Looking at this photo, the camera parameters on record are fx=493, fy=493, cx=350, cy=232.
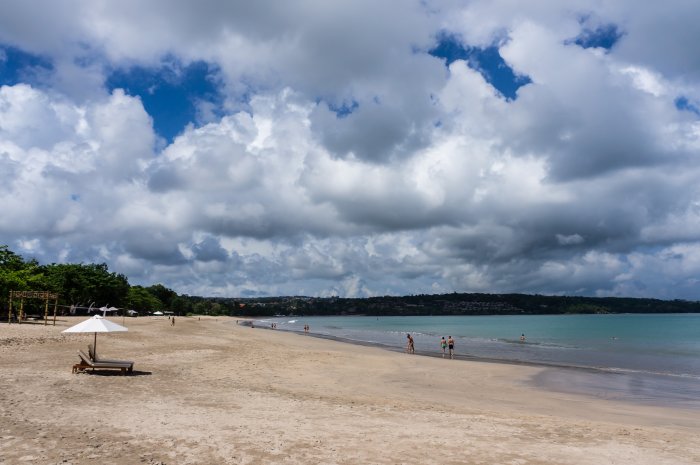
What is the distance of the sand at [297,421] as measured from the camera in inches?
372

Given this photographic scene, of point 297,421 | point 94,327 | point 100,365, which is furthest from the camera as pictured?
point 94,327

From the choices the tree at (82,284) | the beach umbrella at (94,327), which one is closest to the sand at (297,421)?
the beach umbrella at (94,327)

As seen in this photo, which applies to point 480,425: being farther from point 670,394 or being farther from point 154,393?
point 670,394

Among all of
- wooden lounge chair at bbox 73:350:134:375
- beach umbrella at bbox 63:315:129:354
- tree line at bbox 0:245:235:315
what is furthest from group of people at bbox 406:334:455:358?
tree line at bbox 0:245:235:315

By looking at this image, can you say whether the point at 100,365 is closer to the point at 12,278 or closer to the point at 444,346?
the point at 444,346

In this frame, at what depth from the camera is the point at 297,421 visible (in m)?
12.2

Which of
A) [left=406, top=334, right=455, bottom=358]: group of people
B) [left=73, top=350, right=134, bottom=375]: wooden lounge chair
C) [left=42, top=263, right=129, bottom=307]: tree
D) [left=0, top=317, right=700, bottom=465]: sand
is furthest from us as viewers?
[left=42, top=263, right=129, bottom=307]: tree

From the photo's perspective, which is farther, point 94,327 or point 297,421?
point 94,327

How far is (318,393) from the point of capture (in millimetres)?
17781

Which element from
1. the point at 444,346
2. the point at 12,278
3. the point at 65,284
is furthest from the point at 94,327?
the point at 65,284

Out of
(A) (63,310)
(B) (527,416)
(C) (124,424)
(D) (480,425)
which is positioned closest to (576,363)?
(B) (527,416)

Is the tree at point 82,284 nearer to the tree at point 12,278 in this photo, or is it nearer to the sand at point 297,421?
the tree at point 12,278

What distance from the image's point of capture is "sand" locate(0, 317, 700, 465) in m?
9.46

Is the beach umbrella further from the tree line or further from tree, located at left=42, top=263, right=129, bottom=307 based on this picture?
tree, located at left=42, top=263, right=129, bottom=307
